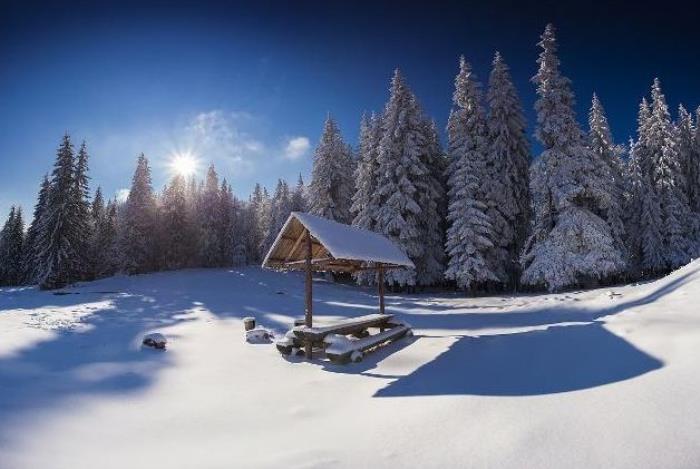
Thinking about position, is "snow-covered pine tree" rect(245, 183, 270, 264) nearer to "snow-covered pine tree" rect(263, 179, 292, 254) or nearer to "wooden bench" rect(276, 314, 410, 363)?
"snow-covered pine tree" rect(263, 179, 292, 254)

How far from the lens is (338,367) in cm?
1072

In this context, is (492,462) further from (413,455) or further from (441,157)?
(441,157)

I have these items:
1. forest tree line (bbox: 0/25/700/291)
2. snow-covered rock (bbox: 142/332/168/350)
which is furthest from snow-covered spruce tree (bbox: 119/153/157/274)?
snow-covered rock (bbox: 142/332/168/350)

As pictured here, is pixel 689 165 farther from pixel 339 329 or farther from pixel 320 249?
pixel 339 329

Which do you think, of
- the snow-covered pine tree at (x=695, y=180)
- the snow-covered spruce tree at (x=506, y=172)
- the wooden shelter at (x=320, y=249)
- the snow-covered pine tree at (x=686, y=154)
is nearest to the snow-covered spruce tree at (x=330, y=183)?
the snow-covered spruce tree at (x=506, y=172)

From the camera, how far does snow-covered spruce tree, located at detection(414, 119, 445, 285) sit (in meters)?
30.7

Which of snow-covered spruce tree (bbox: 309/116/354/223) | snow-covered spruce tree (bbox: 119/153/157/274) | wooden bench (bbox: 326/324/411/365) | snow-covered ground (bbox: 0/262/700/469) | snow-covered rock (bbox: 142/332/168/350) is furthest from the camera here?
snow-covered spruce tree (bbox: 119/153/157/274)

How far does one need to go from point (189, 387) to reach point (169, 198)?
4249cm

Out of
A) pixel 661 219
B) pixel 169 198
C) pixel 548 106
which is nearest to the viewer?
pixel 548 106

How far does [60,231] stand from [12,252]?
24.8 meters

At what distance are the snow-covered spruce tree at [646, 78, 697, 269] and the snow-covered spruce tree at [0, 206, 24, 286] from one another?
244ft

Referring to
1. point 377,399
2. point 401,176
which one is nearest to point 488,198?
point 401,176

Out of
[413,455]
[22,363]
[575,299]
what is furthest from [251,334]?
[575,299]

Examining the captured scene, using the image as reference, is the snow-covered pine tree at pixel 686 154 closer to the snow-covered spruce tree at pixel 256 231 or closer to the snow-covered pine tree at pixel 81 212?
the snow-covered spruce tree at pixel 256 231
